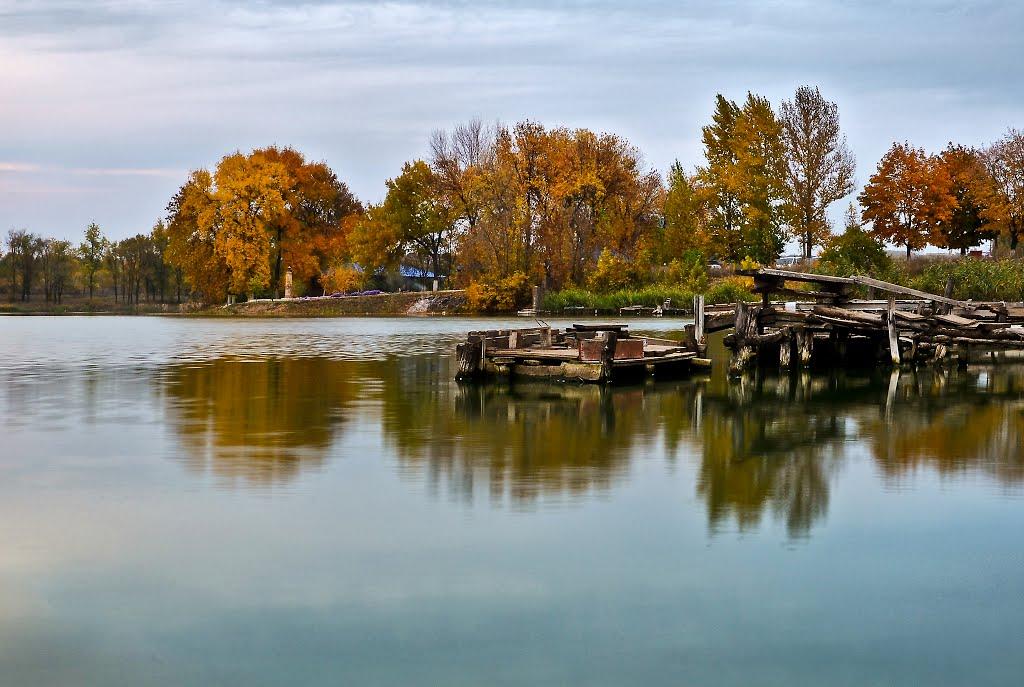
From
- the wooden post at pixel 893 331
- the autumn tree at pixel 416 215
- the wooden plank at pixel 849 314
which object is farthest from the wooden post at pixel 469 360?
the autumn tree at pixel 416 215

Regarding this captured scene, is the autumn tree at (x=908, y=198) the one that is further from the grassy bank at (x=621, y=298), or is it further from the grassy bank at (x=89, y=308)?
the grassy bank at (x=89, y=308)

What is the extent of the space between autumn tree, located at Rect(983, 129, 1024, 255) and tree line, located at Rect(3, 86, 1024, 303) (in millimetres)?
114

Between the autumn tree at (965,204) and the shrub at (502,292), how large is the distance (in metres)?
25.3

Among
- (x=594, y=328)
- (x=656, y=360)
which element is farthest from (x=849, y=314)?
(x=594, y=328)

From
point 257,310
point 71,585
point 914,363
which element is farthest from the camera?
point 257,310

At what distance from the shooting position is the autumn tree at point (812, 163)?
74.9 m

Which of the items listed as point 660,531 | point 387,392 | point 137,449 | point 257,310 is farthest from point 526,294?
point 660,531

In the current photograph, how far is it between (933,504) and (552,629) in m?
5.89

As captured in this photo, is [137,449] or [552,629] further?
[137,449]

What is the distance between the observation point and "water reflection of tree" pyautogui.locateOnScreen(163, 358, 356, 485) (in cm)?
1516

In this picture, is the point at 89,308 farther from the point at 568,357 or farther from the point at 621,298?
the point at 568,357

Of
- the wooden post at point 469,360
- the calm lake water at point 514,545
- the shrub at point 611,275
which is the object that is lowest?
the calm lake water at point 514,545

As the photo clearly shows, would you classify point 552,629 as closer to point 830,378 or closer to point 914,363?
point 830,378

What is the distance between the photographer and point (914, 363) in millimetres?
32531
